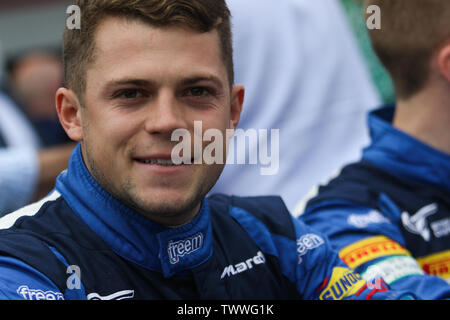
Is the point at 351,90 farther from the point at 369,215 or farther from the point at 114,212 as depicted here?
the point at 114,212

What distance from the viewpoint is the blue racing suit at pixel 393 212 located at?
2.17 meters

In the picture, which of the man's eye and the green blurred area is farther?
the green blurred area

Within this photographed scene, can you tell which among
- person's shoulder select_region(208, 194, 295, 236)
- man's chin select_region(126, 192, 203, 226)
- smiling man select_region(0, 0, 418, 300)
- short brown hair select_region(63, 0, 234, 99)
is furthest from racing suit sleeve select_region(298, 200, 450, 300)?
short brown hair select_region(63, 0, 234, 99)

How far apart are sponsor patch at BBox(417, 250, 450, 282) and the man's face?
1129 millimetres

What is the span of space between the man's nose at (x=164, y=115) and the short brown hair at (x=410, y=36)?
1.36m

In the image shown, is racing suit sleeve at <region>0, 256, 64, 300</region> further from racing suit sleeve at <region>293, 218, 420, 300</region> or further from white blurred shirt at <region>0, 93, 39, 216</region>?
white blurred shirt at <region>0, 93, 39, 216</region>

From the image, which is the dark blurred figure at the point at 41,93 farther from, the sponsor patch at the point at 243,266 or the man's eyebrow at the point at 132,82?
the man's eyebrow at the point at 132,82

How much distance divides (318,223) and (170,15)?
1135 mm

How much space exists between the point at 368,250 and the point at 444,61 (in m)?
0.86

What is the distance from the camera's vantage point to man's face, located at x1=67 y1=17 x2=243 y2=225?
59.2 inches

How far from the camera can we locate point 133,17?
1.51 metres

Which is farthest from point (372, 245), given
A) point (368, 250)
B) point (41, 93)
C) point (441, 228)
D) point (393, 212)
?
point (41, 93)

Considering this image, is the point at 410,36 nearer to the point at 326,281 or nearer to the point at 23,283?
the point at 326,281
